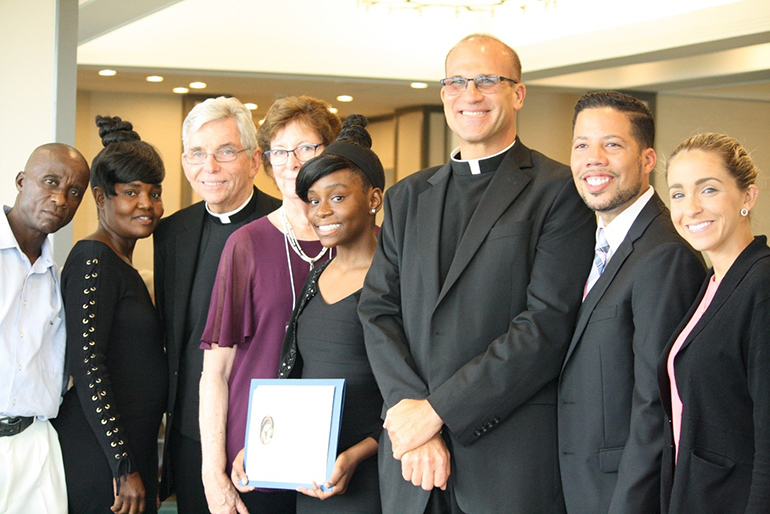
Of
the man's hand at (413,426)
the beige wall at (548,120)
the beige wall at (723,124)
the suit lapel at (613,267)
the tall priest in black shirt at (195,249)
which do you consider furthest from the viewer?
the beige wall at (548,120)

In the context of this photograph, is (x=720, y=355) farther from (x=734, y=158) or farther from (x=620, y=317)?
(x=734, y=158)

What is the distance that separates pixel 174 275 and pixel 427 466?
4.86ft

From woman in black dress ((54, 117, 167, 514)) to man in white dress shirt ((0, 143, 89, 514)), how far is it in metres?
0.07

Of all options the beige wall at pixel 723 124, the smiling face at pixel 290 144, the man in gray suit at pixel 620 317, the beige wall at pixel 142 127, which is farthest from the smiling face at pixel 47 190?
the beige wall at pixel 142 127

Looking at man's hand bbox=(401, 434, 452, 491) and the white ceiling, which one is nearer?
man's hand bbox=(401, 434, 452, 491)

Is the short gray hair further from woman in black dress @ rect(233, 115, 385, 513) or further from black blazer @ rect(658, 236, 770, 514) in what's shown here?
black blazer @ rect(658, 236, 770, 514)

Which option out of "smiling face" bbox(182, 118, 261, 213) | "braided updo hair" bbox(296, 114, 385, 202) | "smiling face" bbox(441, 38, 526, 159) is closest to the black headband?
"braided updo hair" bbox(296, 114, 385, 202)

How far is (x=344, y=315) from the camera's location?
273 centimetres

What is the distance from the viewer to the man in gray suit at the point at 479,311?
234 cm

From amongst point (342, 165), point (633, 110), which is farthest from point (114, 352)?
point (633, 110)

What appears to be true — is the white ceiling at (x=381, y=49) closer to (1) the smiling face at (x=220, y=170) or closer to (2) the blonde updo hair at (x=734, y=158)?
(1) the smiling face at (x=220, y=170)

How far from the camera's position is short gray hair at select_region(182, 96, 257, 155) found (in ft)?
11.2

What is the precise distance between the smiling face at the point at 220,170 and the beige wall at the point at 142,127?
671 centimetres

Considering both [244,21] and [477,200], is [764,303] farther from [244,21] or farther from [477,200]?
[244,21]
